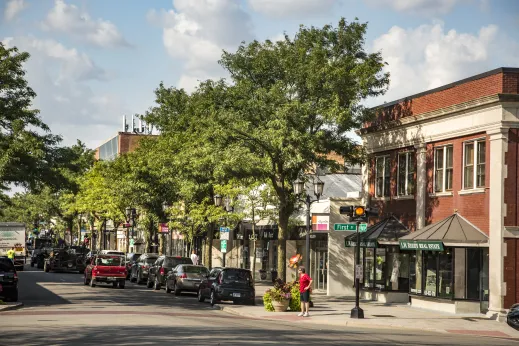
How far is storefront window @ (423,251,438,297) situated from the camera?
121 feet

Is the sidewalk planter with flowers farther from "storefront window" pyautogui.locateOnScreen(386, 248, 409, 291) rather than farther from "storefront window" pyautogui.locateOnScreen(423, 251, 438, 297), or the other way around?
"storefront window" pyautogui.locateOnScreen(386, 248, 409, 291)

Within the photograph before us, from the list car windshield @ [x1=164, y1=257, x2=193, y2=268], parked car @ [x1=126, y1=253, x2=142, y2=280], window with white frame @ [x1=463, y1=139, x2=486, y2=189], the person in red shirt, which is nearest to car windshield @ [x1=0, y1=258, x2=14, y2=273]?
the person in red shirt

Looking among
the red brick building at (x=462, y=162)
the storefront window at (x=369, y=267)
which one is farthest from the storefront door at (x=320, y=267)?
the red brick building at (x=462, y=162)

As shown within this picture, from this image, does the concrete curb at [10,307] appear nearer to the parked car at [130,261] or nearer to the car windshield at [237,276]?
the car windshield at [237,276]

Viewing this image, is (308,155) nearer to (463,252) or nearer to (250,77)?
(250,77)

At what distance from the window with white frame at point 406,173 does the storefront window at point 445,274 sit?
470 centimetres

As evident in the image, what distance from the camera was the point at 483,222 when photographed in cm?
3412

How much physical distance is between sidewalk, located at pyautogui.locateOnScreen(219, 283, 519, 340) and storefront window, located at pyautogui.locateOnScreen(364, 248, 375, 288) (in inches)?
144

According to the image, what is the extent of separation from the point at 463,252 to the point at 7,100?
76.0 feet

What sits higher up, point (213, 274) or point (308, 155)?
point (308, 155)

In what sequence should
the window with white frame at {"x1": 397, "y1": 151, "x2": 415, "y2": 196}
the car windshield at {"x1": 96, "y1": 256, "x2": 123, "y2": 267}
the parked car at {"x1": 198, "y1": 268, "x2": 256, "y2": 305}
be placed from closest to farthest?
the parked car at {"x1": 198, "y1": 268, "x2": 256, "y2": 305} → the window with white frame at {"x1": 397, "y1": 151, "x2": 415, "y2": 196} → the car windshield at {"x1": 96, "y1": 256, "x2": 123, "y2": 267}

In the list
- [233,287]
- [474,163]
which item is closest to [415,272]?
[474,163]

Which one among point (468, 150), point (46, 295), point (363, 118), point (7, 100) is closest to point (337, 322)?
point (468, 150)

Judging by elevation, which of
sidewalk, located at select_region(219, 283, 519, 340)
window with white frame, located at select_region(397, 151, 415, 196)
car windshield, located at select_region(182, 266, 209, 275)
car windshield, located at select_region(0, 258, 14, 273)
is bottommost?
sidewalk, located at select_region(219, 283, 519, 340)
